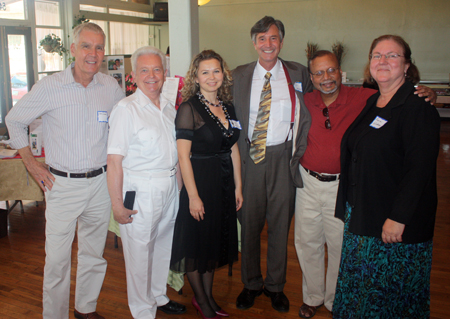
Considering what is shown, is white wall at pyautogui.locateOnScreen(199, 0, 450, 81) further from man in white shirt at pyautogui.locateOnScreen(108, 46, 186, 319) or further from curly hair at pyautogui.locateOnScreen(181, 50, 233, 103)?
man in white shirt at pyautogui.locateOnScreen(108, 46, 186, 319)

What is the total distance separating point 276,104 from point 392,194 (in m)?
1.03

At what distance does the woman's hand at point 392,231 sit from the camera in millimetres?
1764

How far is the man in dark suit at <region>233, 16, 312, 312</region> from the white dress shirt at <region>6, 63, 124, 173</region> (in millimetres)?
992

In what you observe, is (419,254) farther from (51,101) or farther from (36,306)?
(36,306)

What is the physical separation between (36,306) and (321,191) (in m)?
2.29

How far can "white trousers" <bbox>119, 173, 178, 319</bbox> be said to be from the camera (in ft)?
7.37

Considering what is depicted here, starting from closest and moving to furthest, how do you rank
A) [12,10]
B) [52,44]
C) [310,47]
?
[12,10] < [52,44] < [310,47]

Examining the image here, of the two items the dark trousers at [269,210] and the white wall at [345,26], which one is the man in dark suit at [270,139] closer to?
the dark trousers at [269,210]

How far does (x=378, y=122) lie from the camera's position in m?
1.85

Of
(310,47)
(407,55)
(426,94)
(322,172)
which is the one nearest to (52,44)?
(310,47)

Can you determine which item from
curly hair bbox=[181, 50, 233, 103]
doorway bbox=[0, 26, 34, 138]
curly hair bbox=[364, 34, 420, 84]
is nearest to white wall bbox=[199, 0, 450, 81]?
doorway bbox=[0, 26, 34, 138]

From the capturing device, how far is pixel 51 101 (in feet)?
7.34

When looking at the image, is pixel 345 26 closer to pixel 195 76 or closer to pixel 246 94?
pixel 246 94

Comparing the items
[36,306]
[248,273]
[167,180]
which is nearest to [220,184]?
[167,180]
